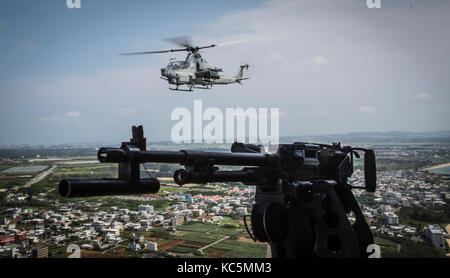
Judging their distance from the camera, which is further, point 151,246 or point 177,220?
point 177,220

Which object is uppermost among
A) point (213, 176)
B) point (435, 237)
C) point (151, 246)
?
point (213, 176)

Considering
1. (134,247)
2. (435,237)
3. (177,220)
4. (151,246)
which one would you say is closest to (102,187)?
(151,246)

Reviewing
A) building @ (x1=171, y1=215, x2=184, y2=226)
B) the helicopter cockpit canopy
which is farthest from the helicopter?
building @ (x1=171, y1=215, x2=184, y2=226)

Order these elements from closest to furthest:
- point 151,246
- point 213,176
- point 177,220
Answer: point 213,176 < point 151,246 < point 177,220

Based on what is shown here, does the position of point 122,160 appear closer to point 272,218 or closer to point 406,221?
point 272,218

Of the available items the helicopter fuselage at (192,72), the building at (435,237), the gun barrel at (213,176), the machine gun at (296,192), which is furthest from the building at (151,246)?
the helicopter fuselage at (192,72)

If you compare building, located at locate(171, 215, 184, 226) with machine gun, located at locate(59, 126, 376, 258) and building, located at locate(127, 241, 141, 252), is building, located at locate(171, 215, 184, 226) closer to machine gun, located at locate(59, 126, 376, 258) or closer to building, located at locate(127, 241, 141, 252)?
building, located at locate(127, 241, 141, 252)

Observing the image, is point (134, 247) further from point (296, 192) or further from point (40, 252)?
point (296, 192)

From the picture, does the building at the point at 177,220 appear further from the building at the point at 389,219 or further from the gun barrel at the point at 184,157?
the gun barrel at the point at 184,157
